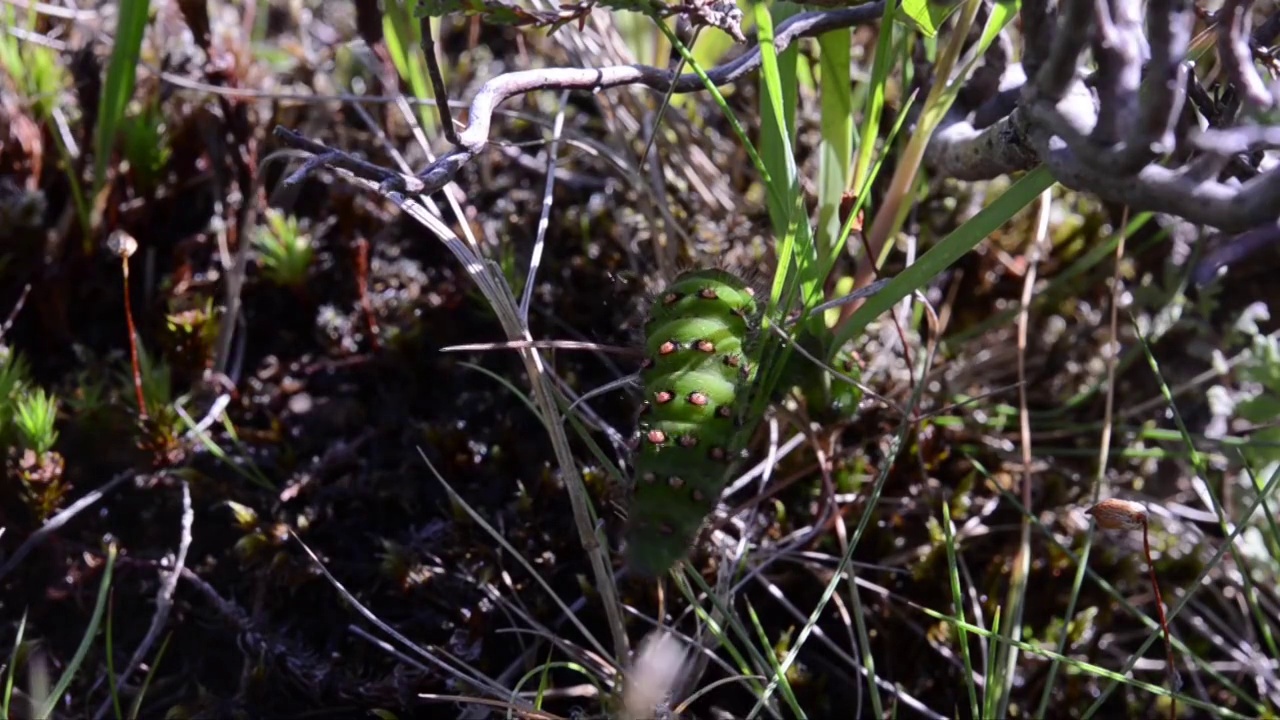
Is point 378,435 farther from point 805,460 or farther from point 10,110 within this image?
point 10,110

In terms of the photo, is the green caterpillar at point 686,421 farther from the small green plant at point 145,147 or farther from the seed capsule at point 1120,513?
the small green plant at point 145,147

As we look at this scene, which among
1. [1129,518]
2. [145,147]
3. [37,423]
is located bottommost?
[37,423]

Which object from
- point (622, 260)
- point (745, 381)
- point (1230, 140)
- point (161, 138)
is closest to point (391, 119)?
point (161, 138)

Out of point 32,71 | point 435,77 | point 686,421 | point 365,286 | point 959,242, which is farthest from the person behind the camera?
point 32,71

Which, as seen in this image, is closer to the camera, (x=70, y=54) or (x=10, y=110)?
(x=10, y=110)

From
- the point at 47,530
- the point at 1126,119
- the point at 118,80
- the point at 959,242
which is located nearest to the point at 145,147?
the point at 118,80

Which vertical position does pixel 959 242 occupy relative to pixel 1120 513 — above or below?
→ above

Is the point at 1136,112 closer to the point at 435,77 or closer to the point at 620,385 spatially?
the point at 620,385
